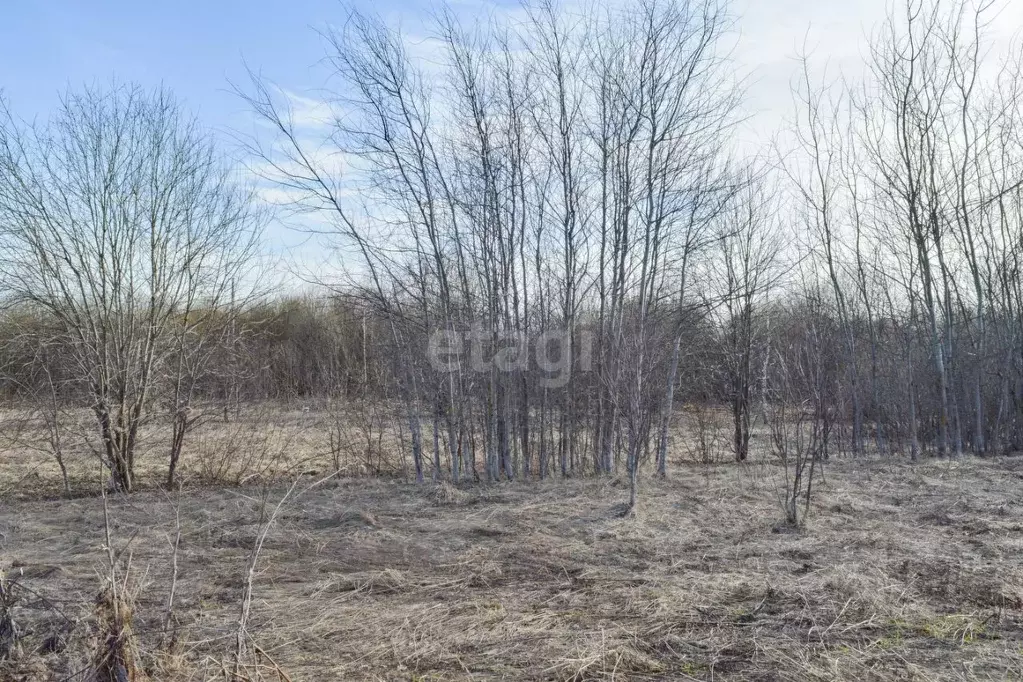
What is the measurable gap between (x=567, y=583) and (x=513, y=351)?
16.4 ft

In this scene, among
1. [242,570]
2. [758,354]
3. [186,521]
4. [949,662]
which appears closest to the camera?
[949,662]

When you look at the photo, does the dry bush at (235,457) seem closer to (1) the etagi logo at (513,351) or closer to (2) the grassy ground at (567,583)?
(2) the grassy ground at (567,583)

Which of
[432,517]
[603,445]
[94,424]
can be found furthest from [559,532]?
[94,424]

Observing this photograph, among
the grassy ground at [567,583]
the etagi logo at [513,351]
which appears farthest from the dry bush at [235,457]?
the etagi logo at [513,351]

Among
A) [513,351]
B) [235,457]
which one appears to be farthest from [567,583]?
[235,457]

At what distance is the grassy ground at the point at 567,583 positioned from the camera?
3533 mm

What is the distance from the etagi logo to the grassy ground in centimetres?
177

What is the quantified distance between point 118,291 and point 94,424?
1697 millimetres

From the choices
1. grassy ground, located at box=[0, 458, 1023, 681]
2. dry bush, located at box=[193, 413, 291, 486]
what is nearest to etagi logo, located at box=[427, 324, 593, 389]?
grassy ground, located at box=[0, 458, 1023, 681]

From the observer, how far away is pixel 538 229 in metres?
9.90

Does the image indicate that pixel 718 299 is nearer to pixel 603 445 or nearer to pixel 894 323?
pixel 603 445

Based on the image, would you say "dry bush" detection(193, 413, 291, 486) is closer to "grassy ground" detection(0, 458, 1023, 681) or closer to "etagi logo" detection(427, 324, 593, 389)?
"grassy ground" detection(0, 458, 1023, 681)

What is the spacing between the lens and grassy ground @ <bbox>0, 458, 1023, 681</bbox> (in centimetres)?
353

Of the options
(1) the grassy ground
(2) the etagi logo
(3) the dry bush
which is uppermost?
(2) the etagi logo
